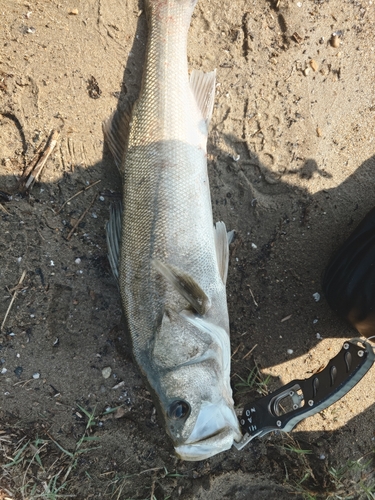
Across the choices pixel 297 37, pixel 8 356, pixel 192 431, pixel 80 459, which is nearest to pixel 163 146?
pixel 297 37

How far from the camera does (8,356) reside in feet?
10.9

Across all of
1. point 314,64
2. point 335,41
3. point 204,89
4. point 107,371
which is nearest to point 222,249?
point 204,89

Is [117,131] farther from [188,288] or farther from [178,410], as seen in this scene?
[178,410]

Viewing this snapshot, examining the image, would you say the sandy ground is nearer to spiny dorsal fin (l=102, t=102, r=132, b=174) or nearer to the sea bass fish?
spiny dorsal fin (l=102, t=102, r=132, b=174)

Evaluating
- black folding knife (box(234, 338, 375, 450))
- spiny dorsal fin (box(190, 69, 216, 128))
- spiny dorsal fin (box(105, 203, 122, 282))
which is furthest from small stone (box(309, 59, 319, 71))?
black folding knife (box(234, 338, 375, 450))

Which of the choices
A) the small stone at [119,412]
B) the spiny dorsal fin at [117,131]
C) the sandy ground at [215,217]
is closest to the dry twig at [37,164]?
the sandy ground at [215,217]

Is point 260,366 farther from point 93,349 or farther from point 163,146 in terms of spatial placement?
point 163,146

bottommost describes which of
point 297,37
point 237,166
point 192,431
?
point 192,431

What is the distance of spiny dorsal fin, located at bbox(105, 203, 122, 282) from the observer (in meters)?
3.04

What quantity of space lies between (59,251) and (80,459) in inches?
71.2

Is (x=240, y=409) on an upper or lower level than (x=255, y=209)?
lower

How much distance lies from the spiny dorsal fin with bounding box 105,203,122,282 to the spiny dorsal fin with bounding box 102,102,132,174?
14.4 inches

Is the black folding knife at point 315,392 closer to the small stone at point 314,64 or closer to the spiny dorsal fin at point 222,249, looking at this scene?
the spiny dorsal fin at point 222,249

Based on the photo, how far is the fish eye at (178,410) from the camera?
2.53 metres
